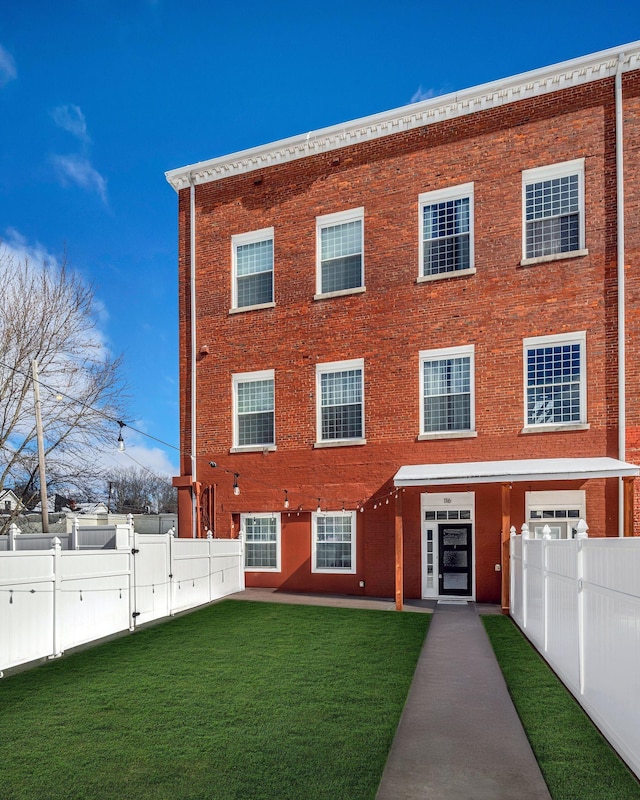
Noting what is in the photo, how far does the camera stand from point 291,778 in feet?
16.5

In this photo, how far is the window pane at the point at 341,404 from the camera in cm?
1775

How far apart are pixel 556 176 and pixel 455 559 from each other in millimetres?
9605

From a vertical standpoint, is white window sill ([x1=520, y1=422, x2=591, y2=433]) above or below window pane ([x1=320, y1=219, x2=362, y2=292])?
below

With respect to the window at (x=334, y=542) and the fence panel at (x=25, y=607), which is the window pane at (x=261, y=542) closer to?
the window at (x=334, y=542)

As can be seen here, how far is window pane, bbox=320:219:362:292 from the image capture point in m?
18.2

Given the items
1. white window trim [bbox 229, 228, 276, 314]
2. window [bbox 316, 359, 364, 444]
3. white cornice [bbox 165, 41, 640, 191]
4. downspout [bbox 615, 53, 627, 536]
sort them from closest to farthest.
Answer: downspout [bbox 615, 53, 627, 536]
white cornice [bbox 165, 41, 640, 191]
window [bbox 316, 359, 364, 444]
white window trim [bbox 229, 228, 276, 314]

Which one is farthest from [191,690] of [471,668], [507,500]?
[507,500]

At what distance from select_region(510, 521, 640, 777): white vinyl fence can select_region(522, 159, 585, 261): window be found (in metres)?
8.96

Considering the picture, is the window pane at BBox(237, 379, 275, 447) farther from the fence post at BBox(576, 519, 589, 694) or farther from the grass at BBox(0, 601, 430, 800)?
the fence post at BBox(576, 519, 589, 694)

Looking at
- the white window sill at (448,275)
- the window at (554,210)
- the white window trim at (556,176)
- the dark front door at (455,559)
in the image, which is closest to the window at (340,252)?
the white window sill at (448,275)

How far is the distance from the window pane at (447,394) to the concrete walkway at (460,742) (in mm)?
7901

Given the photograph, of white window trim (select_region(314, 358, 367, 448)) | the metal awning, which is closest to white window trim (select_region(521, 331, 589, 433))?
the metal awning

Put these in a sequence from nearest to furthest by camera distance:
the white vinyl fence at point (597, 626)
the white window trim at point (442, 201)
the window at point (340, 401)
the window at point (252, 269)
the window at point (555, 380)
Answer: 1. the white vinyl fence at point (597, 626)
2. the window at point (555, 380)
3. the white window trim at point (442, 201)
4. the window at point (340, 401)
5. the window at point (252, 269)

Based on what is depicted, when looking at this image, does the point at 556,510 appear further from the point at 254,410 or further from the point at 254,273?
the point at 254,273
